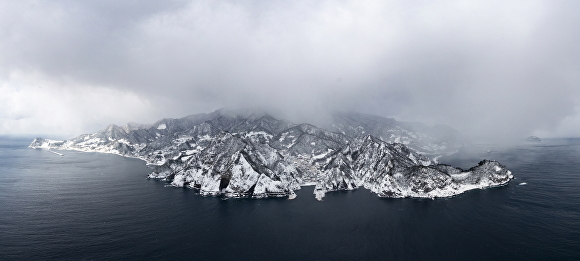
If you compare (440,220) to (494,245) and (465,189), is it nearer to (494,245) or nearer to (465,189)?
(494,245)

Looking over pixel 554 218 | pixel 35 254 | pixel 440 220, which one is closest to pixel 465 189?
pixel 554 218

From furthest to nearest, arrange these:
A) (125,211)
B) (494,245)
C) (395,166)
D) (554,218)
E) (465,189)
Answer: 1. (395,166)
2. (465,189)
3. (125,211)
4. (554,218)
5. (494,245)

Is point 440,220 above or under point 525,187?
under

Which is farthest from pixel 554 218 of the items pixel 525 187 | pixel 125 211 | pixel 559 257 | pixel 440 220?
pixel 125 211

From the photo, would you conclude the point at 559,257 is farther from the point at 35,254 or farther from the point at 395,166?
the point at 35,254

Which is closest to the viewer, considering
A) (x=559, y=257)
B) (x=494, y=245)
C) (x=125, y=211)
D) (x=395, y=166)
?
(x=559, y=257)

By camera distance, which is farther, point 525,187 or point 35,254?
point 525,187

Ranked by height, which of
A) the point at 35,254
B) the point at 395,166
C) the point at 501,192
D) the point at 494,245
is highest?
the point at 395,166
